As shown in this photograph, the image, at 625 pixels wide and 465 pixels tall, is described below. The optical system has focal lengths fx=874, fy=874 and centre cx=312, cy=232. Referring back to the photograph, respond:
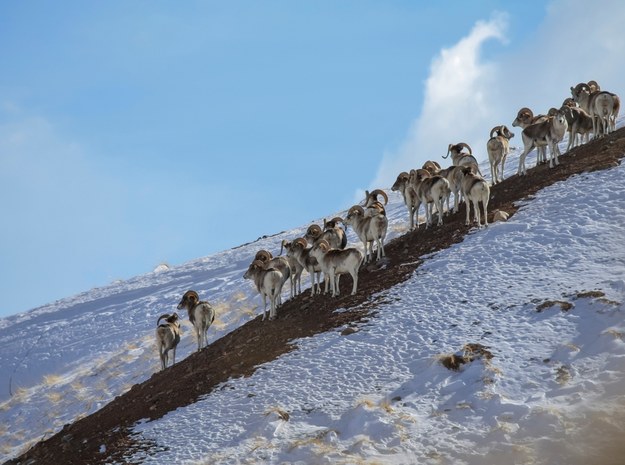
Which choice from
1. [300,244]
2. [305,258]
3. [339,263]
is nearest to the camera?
[339,263]

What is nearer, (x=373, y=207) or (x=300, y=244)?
(x=300, y=244)

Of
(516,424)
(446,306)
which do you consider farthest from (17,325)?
(516,424)

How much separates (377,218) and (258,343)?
613cm

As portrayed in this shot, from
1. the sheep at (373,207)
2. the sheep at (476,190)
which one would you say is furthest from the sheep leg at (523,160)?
the sheep at (373,207)

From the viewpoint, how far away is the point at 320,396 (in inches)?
741

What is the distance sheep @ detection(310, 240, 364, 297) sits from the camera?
24656mm

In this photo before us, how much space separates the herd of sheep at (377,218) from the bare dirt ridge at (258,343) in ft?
2.18

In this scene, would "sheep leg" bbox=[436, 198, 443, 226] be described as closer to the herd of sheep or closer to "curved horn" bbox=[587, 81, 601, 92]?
the herd of sheep

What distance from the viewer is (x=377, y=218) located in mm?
27031

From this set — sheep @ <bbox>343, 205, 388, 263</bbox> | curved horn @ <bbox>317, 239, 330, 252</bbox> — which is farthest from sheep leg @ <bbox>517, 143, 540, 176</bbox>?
curved horn @ <bbox>317, 239, 330, 252</bbox>

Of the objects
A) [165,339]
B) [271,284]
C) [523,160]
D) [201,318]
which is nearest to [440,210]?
[523,160]

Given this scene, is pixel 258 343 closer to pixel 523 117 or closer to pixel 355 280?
pixel 355 280

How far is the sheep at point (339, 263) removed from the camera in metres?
24.7

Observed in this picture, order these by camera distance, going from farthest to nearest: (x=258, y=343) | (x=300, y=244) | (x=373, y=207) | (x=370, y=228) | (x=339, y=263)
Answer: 1. (x=373, y=207)
2. (x=300, y=244)
3. (x=370, y=228)
4. (x=339, y=263)
5. (x=258, y=343)
